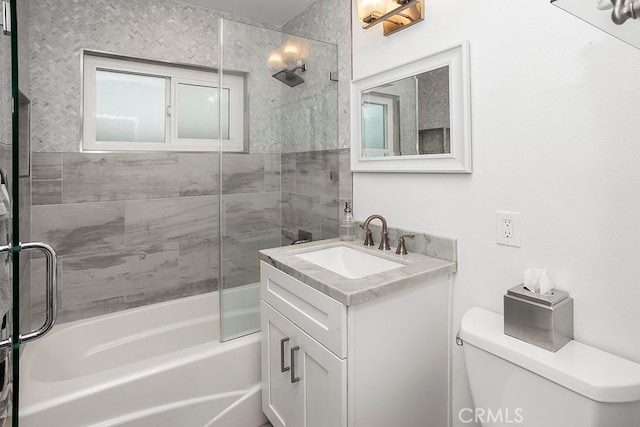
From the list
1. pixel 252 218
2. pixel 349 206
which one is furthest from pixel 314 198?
pixel 252 218

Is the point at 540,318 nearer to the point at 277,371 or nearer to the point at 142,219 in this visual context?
the point at 277,371

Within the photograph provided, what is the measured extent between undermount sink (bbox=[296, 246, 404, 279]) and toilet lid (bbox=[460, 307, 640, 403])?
19.7 inches

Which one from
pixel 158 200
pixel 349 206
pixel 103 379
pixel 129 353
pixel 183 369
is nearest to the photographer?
pixel 103 379

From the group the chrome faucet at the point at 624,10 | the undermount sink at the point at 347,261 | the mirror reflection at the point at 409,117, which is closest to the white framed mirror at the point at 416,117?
the mirror reflection at the point at 409,117

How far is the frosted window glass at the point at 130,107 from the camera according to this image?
2.12 meters

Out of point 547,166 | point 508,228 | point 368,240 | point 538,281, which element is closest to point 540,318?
point 538,281

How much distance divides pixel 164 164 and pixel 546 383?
Result: 226 centimetres

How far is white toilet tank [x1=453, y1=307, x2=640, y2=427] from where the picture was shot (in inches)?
32.7

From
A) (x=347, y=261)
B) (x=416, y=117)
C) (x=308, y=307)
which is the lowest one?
(x=308, y=307)

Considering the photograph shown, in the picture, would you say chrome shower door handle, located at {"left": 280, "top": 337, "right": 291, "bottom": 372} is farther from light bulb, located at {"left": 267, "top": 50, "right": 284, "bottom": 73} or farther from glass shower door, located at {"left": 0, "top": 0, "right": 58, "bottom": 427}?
light bulb, located at {"left": 267, "top": 50, "right": 284, "bottom": 73}

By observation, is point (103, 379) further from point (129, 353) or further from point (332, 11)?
point (332, 11)

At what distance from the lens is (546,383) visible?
0.91 meters

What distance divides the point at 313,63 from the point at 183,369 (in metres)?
1.77

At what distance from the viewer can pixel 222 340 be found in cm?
169
